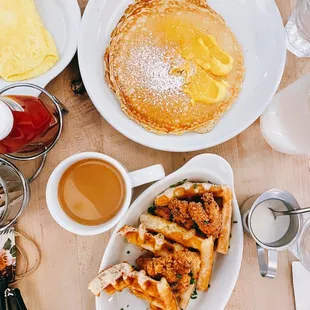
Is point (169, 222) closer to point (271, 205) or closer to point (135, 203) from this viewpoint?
point (135, 203)

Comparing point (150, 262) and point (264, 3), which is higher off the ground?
point (264, 3)

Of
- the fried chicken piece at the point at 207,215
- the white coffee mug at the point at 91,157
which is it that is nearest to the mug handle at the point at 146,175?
the white coffee mug at the point at 91,157

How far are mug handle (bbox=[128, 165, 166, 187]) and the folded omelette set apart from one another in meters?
0.39

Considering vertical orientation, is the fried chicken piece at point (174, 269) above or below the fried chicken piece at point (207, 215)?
below

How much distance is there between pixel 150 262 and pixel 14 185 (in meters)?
0.44

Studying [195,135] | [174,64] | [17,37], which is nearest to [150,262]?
[195,135]

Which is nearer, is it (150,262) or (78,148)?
(150,262)

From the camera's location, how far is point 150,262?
135cm

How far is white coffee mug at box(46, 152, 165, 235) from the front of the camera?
1.33 m

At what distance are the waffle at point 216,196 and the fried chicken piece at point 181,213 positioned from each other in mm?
Result: 17

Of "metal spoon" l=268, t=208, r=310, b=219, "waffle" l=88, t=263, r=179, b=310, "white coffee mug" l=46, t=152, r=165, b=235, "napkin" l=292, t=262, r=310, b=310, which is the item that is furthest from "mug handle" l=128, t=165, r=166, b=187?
"napkin" l=292, t=262, r=310, b=310

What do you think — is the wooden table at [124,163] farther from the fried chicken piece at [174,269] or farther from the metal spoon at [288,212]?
the fried chicken piece at [174,269]

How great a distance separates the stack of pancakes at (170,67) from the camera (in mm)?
1373

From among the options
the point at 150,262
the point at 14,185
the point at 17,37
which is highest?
the point at 17,37
